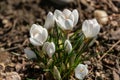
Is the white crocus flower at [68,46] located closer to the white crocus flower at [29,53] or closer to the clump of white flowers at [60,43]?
the clump of white flowers at [60,43]

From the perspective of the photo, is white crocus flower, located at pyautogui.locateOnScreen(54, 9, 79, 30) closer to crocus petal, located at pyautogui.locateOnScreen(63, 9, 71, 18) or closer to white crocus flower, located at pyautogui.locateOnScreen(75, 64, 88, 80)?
crocus petal, located at pyautogui.locateOnScreen(63, 9, 71, 18)

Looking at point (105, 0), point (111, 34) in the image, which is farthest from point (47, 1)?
point (111, 34)

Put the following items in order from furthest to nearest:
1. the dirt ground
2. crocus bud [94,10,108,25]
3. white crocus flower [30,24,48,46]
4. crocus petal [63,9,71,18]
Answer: crocus bud [94,10,108,25] → the dirt ground → crocus petal [63,9,71,18] → white crocus flower [30,24,48,46]

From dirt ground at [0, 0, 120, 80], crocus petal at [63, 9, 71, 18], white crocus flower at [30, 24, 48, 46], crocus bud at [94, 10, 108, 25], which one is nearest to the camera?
white crocus flower at [30, 24, 48, 46]

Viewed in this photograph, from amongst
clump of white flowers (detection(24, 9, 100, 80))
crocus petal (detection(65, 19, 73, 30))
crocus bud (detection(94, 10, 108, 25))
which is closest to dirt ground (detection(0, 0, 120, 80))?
crocus bud (detection(94, 10, 108, 25))

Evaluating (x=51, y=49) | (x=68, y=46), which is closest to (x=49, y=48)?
(x=51, y=49)

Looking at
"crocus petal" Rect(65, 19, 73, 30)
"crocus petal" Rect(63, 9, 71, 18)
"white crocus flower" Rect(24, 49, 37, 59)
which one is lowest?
"white crocus flower" Rect(24, 49, 37, 59)

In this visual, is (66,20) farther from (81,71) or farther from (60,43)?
(81,71)
